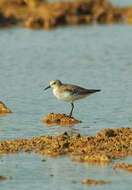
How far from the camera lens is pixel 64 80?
21375 millimetres

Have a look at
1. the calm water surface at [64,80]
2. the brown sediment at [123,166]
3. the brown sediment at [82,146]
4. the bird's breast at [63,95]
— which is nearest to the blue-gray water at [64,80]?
the calm water surface at [64,80]

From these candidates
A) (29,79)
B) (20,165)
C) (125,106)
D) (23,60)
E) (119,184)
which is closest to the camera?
(119,184)

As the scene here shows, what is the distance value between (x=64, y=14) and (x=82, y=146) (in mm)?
25511

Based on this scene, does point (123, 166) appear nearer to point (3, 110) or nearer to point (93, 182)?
point (93, 182)

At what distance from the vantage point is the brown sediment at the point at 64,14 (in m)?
37.0

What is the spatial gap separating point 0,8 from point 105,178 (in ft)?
91.4

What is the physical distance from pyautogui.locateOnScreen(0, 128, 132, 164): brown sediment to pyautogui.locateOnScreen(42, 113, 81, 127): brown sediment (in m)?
1.51

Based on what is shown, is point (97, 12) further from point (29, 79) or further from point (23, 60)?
point (29, 79)

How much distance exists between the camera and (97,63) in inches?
985

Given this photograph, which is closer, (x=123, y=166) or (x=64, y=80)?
(x=123, y=166)

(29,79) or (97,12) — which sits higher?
(97,12)

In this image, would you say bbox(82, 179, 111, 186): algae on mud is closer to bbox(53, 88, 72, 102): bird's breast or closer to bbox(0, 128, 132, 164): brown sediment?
bbox(0, 128, 132, 164): brown sediment

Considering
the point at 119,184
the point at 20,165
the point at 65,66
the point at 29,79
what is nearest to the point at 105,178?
the point at 119,184

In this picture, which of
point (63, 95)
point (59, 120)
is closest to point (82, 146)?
point (59, 120)
